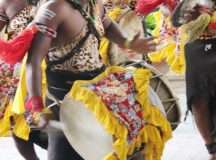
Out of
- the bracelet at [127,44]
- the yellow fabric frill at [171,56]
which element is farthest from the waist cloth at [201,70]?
the bracelet at [127,44]

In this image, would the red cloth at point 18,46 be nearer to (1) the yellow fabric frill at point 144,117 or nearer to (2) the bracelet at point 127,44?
(1) the yellow fabric frill at point 144,117

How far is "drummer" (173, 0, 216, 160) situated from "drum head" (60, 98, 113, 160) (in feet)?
3.73

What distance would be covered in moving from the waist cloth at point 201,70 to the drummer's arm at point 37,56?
136 centimetres

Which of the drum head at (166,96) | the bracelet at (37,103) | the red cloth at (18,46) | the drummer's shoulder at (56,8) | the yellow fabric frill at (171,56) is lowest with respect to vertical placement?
the drum head at (166,96)

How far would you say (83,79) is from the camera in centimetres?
233

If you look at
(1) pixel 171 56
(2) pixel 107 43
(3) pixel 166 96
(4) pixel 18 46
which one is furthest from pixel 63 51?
(1) pixel 171 56

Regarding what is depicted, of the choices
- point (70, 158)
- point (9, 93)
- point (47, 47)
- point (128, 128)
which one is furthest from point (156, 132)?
point (9, 93)

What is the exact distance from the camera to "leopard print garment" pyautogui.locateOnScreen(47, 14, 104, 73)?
2283 mm

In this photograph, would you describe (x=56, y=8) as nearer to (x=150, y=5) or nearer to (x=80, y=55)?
(x=80, y=55)

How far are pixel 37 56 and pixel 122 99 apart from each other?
0.39m

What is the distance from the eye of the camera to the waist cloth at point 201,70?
334 cm

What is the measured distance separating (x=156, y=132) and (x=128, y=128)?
18 centimetres

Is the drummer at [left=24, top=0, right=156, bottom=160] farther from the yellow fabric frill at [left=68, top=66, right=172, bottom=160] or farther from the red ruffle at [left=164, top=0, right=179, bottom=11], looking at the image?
the red ruffle at [left=164, top=0, right=179, bottom=11]

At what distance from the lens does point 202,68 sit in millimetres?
3367
